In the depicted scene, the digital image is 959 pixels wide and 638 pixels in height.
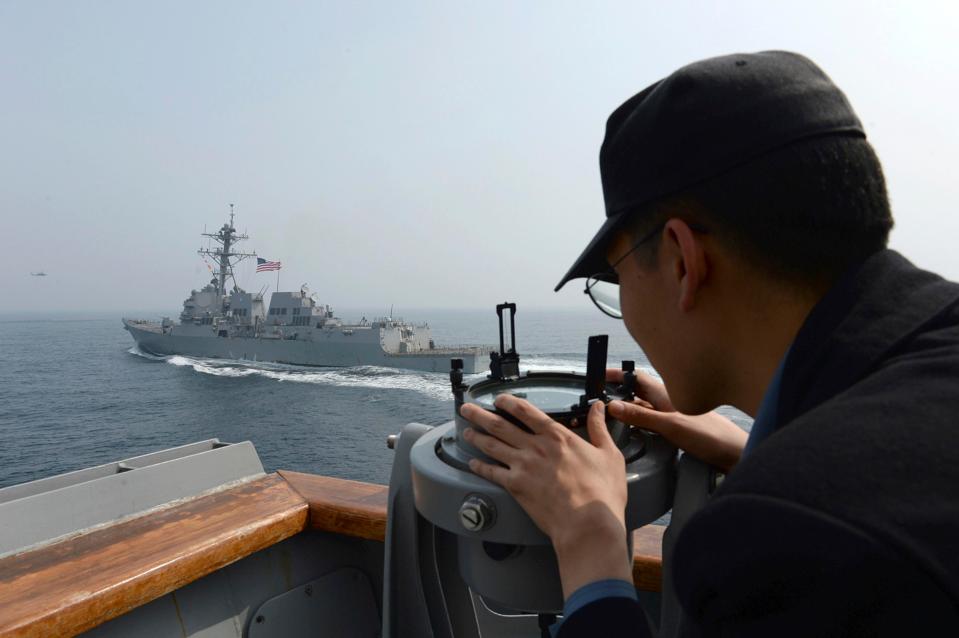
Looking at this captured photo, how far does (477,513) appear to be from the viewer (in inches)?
34.5

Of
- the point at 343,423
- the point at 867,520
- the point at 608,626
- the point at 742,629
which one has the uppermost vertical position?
the point at 867,520

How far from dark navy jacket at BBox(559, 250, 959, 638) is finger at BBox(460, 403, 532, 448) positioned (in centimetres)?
36

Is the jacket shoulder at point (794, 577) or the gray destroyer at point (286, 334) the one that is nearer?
the jacket shoulder at point (794, 577)

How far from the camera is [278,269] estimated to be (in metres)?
40.4

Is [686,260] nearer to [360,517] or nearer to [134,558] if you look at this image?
[360,517]

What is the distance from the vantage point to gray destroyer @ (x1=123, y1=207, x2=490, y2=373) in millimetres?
35625

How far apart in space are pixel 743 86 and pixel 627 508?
641 millimetres

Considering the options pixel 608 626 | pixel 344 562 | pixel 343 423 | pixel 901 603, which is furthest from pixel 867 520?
pixel 343 423

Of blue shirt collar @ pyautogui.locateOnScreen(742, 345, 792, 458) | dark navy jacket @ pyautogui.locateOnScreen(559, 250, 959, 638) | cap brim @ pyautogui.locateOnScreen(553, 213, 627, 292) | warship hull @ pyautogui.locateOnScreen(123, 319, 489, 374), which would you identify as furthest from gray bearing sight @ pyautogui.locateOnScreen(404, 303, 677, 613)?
warship hull @ pyautogui.locateOnScreen(123, 319, 489, 374)

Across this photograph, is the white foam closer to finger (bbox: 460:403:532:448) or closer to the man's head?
finger (bbox: 460:403:532:448)

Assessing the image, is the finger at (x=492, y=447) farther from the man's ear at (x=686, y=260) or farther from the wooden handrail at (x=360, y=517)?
the wooden handrail at (x=360, y=517)

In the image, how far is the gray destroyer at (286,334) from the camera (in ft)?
117

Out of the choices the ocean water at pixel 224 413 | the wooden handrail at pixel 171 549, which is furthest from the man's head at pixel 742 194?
the ocean water at pixel 224 413

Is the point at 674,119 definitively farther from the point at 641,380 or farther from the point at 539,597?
the point at 539,597
